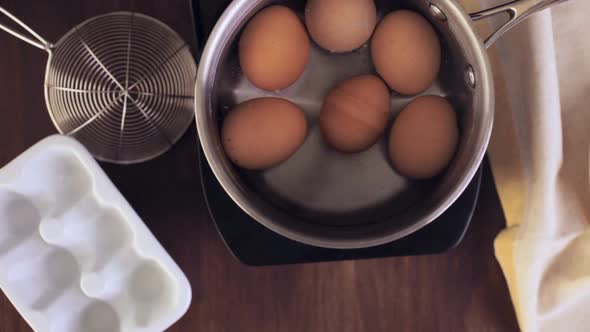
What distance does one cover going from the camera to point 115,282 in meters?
0.51

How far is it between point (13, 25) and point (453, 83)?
1.67ft

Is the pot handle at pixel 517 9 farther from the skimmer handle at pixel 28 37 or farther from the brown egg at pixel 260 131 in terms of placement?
the skimmer handle at pixel 28 37

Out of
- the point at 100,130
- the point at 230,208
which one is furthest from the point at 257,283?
the point at 100,130

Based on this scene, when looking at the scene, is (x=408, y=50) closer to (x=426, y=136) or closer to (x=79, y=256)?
(x=426, y=136)

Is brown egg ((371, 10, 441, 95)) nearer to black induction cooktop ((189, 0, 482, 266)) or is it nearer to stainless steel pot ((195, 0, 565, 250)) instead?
stainless steel pot ((195, 0, 565, 250))

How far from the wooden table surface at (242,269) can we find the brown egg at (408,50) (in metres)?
0.15

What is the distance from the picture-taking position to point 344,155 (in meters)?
0.59

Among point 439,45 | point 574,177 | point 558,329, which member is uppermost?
point 439,45

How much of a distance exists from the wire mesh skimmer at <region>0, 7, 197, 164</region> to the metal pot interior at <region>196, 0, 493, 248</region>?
91mm

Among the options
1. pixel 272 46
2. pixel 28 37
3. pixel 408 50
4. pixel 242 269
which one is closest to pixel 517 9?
pixel 408 50

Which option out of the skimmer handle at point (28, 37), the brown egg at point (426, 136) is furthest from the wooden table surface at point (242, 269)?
the brown egg at point (426, 136)

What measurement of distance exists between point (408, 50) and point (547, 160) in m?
0.17

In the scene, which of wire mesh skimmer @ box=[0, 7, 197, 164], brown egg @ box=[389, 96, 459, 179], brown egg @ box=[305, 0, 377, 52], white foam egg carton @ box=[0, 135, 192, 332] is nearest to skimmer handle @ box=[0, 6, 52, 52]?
wire mesh skimmer @ box=[0, 7, 197, 164]

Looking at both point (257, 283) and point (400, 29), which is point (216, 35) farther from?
A: point (257, 283)
